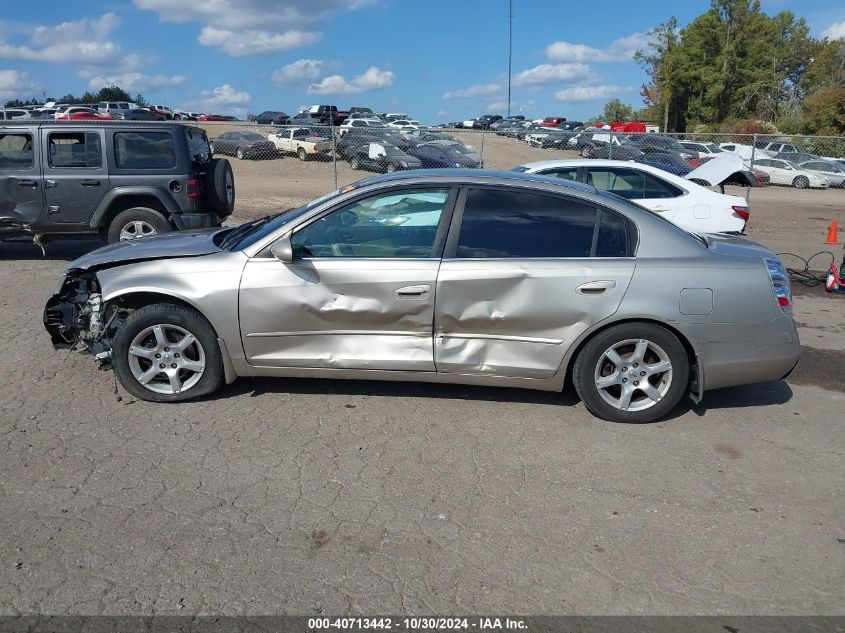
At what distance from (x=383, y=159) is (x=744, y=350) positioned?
18.6 meters

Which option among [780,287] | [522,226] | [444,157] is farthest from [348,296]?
[444,157]

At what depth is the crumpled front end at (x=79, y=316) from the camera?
5145 mm

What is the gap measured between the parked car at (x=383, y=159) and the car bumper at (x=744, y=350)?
55.3ft

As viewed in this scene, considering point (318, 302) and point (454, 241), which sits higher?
point (454, 241)

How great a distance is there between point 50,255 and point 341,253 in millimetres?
7210

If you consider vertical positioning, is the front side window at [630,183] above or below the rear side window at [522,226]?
above

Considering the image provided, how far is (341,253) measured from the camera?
487 cm

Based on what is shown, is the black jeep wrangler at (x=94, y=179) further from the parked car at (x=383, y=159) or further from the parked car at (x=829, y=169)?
the parked car at (x=829, y=169)

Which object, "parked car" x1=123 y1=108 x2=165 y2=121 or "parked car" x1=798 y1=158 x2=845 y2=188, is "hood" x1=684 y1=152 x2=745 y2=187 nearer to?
"parked car" x1=798 y1=158 x2=845 y2=188

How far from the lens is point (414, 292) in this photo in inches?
186

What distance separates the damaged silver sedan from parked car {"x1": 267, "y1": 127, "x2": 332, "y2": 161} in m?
23.3

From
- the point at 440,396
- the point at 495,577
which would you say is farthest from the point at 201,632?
the point at 440,396

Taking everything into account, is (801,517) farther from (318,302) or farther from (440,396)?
(318,302)

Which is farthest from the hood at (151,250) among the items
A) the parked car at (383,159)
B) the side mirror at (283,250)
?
the parked car at (383,159)
